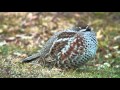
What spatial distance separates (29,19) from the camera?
12.9 m

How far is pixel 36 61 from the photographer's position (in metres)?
9.38

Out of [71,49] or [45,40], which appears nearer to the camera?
[71,49]

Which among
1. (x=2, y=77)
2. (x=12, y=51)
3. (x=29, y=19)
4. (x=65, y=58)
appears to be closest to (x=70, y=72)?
(x=65, y=58)

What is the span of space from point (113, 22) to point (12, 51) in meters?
3.40

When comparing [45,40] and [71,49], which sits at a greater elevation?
[45,40]
